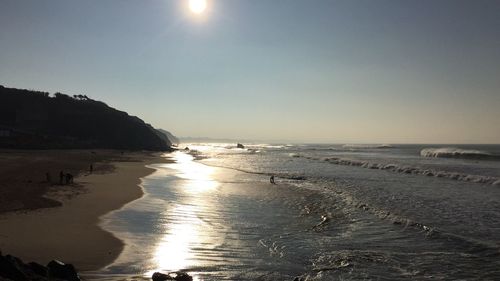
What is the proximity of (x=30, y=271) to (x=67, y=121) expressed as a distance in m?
96.5

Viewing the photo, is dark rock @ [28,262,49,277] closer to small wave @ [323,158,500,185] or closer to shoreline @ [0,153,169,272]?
shoreline @ [0,153,169,272]

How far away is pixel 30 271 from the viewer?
6664 millimetres

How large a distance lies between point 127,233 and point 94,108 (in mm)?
99334

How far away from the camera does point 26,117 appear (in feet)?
297

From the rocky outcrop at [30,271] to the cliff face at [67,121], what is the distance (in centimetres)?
7583

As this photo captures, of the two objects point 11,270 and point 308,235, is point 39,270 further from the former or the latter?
point 308,235

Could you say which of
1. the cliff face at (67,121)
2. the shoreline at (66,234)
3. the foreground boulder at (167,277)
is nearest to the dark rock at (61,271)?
the foreground boulder at (167,277)

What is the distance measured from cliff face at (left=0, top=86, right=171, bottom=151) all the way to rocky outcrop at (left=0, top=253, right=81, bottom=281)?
249 ft

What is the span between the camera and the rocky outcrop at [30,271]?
6.19 m

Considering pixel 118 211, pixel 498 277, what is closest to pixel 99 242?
pixel 118 211

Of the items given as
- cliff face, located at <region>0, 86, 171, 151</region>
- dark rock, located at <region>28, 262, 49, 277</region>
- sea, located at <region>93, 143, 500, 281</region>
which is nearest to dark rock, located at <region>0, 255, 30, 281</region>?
dark rock, located at <region>28, 262, 49, 277</region>

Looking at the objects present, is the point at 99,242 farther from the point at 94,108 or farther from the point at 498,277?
the point at 94,108

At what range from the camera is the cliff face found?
87562mm

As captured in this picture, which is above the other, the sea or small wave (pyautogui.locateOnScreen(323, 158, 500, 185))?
small wave (pyautogui.locateOnScreen(323, 158, 500, 185))
